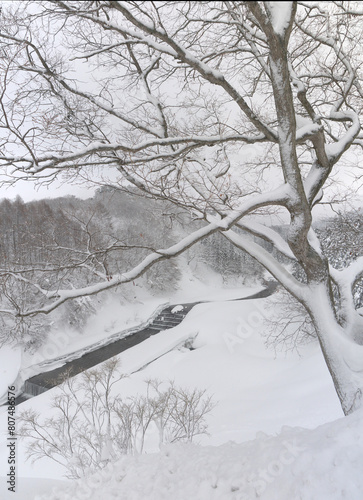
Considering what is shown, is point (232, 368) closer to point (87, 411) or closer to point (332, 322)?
point (87, 411)

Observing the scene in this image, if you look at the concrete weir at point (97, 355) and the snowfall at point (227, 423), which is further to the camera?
the concrete weir at point (97, 355)

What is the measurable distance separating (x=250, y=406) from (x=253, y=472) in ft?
30.9

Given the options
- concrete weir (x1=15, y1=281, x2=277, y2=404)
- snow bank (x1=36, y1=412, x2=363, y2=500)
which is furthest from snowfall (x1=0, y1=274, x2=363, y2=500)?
concrete weir (x1=15, y1=281, x2=277, y2=404)

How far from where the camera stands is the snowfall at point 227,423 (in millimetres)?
2402
